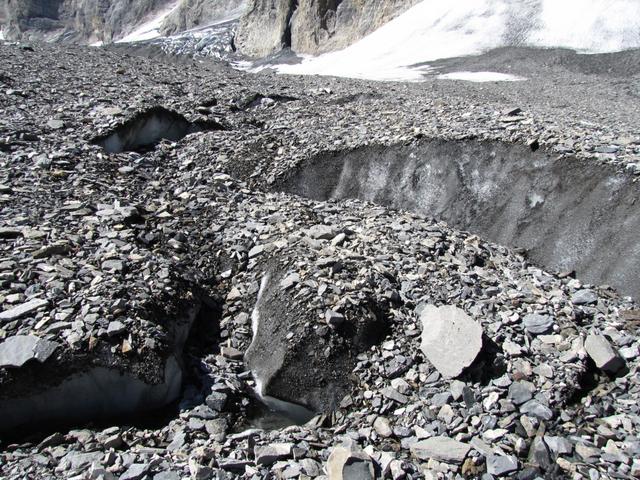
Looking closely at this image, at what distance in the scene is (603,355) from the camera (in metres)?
6.42

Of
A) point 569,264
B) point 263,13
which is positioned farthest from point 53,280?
point 263,13

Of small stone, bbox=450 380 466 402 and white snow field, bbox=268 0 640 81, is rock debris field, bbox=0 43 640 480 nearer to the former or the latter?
small stone, bbox=450 380 466 402

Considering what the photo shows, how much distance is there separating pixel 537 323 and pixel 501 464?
8.08 feet

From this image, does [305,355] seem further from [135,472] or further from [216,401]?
[135,472]

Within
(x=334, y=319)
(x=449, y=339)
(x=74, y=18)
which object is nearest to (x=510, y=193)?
(x=449, y=339)

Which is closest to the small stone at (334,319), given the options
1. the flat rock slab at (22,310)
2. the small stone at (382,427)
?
the small stone at (382,427)

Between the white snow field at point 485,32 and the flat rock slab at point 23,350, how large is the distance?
2614 cm

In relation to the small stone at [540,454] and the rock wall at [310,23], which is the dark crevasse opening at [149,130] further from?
the rock wall at [310,23]

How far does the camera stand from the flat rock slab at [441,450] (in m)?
5.29

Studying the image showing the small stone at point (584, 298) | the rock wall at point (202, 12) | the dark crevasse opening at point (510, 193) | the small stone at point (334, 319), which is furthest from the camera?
the rock wall at point (202, 12)

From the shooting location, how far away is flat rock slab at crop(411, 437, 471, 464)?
208 inches

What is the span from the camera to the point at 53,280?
686 centimetres

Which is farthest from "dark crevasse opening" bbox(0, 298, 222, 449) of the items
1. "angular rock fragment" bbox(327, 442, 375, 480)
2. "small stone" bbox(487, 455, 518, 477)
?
"small stone" bbox(487, 455, 518, 477)

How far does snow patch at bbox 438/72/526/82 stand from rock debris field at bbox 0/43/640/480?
14.4 metres
